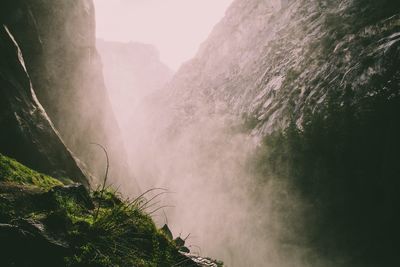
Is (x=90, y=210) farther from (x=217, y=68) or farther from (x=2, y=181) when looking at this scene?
(x=217, y=68)

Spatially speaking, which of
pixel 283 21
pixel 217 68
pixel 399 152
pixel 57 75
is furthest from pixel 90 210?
pixel 217 68

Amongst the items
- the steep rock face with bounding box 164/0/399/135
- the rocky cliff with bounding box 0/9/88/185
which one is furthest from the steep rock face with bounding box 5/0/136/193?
the steep rock face with bounding box 164/0/399/135

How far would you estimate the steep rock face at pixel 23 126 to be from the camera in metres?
6.91

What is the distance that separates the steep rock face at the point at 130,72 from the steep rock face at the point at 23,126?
341ft

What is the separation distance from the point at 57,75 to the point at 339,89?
65.4ft

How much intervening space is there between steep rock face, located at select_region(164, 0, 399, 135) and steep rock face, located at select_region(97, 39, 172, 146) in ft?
216

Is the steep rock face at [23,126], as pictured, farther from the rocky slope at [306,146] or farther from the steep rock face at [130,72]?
the steep rock face at [130,72]

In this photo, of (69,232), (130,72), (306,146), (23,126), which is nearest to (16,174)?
(69,232)

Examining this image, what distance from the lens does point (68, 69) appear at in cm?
1803

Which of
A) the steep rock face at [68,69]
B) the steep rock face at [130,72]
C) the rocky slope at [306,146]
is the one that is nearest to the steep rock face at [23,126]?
the steep rock face at [68,69]

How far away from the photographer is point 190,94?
209 feet

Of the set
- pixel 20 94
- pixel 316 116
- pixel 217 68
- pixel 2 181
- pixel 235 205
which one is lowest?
pixel 2 181

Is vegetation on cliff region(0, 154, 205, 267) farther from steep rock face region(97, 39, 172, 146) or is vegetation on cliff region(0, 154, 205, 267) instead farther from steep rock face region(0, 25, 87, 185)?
steep rock face region(97, 39, 172, 146)

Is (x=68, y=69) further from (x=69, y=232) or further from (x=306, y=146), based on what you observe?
(x=306, y=146)
